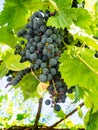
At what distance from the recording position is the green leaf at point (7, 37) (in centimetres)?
148

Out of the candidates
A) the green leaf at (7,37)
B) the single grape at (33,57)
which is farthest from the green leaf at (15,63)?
the green leaf at (7,37)

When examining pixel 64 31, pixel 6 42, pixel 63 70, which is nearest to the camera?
pixel 63 70

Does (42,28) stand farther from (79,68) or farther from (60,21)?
(79,68)

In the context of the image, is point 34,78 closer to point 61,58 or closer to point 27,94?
point 27,94

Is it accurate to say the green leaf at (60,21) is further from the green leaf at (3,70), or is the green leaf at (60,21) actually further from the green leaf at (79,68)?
the green leaf at (3,70)

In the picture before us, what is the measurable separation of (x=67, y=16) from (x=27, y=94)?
0.36 m

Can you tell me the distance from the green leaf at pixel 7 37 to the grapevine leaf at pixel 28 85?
15 centimetres

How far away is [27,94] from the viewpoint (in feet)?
4.84

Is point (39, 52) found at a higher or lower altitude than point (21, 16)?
lower

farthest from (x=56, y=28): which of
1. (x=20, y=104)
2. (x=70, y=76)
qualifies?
(x=20, y=104)

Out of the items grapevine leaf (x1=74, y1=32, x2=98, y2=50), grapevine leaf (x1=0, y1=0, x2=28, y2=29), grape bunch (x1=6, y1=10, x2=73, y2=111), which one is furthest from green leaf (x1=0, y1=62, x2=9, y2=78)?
grapevine leaf (x1=74, y1=32, x2=98, y2=50)

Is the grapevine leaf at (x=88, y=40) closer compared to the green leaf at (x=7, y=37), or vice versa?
the grapevine leaf at (x=88, y=40)

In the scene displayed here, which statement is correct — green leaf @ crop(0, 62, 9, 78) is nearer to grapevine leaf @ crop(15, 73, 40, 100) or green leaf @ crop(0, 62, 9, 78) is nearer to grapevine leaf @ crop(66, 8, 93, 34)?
grapevine leaf @ crop(15, 73, 40, 100)

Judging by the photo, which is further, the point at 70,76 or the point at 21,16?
the point at 21,16
